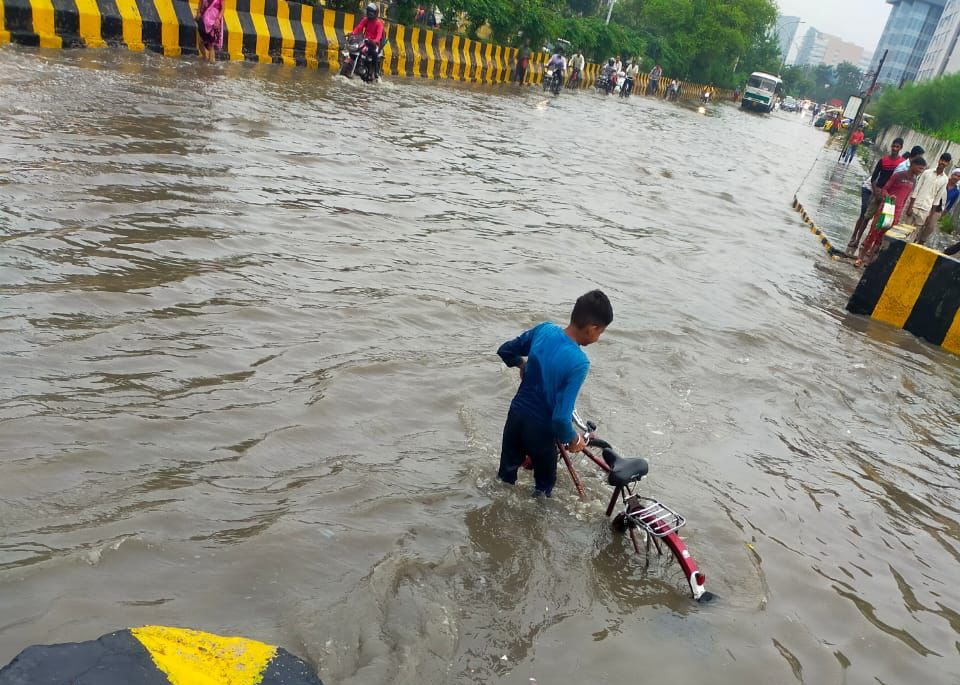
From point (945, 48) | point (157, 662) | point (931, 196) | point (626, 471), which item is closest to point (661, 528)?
point (626, 471)

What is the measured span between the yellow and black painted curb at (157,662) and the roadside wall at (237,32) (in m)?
13.3

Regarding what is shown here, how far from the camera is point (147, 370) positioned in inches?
188

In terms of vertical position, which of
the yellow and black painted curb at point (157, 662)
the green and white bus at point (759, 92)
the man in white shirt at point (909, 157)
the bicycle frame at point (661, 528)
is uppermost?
the man in white shirt at point (909, 157)

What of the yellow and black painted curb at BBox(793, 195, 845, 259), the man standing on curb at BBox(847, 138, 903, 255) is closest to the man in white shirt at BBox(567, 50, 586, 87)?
the yellow and black painted curb at BBox(793, 195, 845, 259)

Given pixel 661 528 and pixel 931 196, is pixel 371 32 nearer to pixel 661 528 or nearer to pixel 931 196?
pixel 931 196

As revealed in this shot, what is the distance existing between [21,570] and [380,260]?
4.87 meters

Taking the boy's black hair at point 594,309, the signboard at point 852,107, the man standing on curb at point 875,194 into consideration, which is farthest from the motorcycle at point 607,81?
the boy's black hair at point 594,309

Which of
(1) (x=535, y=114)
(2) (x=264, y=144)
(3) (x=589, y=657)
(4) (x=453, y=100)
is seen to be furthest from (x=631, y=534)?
(1) (x=535, y=114)

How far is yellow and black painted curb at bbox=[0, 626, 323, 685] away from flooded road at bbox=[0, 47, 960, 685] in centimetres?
56

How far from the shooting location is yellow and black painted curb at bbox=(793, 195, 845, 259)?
1317cm

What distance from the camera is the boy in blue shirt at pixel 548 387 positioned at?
389 cm

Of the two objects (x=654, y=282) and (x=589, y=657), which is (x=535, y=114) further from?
(x=589, y=657)

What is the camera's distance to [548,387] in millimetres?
4023

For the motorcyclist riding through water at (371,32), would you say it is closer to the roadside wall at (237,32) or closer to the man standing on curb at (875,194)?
the roadside wall at (237,32)
